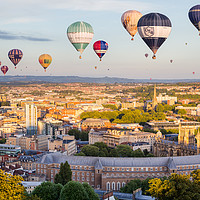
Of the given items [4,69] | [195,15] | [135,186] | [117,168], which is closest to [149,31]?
[195,15]

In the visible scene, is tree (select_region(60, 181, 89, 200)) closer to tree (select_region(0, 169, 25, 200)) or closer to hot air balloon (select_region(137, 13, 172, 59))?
tree (select_region(0, 169, 25, 200))

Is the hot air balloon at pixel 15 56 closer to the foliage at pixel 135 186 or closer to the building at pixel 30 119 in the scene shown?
the building at pixel 30 119

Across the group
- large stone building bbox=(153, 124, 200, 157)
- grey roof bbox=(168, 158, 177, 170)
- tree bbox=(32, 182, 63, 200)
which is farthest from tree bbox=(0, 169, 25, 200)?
large stone building bbox=(153, 124, 200, 157)

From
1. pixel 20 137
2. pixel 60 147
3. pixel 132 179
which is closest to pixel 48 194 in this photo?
pixel 132 179

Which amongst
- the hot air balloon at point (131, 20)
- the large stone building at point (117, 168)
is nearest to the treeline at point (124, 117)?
the hot air balloon at point (131, 20)

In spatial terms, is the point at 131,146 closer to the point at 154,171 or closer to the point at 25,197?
the point at 154,171

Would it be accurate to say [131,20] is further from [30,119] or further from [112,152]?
[30,119]
